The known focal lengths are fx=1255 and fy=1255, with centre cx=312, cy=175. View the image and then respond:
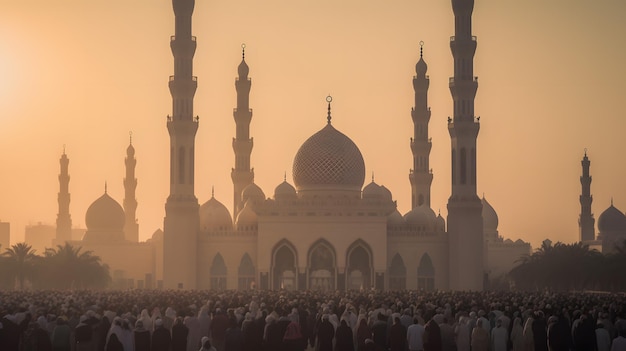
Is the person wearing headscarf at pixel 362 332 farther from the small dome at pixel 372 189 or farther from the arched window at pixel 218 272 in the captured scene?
the small dome at pixel 372 189

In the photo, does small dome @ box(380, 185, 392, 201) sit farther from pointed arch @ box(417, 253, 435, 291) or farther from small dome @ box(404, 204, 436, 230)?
pointed arch @ box(417, 253, 435, 291)

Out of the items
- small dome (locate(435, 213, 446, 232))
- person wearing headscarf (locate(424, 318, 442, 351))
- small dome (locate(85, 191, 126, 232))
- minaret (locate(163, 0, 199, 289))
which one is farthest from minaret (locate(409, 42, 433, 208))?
person wearing headscarf (locate(424, 318, 442, 351))

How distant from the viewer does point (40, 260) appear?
58188 mm

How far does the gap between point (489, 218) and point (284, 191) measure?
51.1 ft

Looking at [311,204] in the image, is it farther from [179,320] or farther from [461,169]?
[179,320]

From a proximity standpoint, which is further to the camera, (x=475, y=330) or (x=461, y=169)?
(x=461, y=169)

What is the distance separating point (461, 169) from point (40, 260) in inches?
781

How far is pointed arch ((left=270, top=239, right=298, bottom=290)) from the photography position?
56500 millimetres

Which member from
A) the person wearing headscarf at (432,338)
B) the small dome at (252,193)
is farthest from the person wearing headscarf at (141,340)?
the small dome at (252,193)

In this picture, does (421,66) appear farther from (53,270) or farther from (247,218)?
(53,270)

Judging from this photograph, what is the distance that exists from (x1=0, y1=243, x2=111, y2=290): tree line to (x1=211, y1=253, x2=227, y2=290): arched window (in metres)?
5.75

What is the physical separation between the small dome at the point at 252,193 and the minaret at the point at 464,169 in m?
10.6

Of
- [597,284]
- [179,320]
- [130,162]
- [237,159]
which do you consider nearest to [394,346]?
[179,320]

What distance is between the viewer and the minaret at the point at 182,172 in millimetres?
55438
